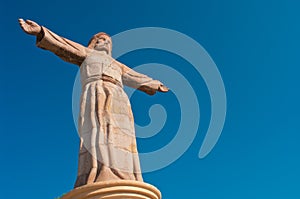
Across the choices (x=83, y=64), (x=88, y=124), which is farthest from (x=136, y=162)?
(x=83, y=64)

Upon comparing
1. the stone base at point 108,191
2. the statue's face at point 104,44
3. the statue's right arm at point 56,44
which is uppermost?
the statue's face at point 104,44

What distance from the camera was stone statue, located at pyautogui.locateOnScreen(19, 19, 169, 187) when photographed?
24.7ft

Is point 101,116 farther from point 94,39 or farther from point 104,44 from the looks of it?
point 94,39

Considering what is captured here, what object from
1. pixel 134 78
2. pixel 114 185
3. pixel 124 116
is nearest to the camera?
pixel 114 185

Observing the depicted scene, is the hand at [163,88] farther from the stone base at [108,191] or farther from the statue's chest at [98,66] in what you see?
the stone base at [108,191]

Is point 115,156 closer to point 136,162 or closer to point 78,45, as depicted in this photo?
point 136,162

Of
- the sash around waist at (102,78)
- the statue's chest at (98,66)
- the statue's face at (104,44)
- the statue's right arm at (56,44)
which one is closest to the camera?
the statue's right arm at (56,44)

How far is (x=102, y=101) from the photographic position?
27.3ft

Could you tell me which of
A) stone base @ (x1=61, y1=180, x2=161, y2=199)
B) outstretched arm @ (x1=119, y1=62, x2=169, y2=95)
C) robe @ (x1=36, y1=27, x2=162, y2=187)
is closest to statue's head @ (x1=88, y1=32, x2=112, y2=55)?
robe @ (x1=36, y1=27, x2=162, y2=187)

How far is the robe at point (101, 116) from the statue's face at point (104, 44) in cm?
16

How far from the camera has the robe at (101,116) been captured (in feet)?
24.6

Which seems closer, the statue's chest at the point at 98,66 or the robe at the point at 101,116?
the robe at the point at 101,116

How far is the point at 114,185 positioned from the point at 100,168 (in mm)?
815

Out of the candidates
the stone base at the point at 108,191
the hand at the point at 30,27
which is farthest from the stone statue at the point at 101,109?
the stone base at the point at 108,191
